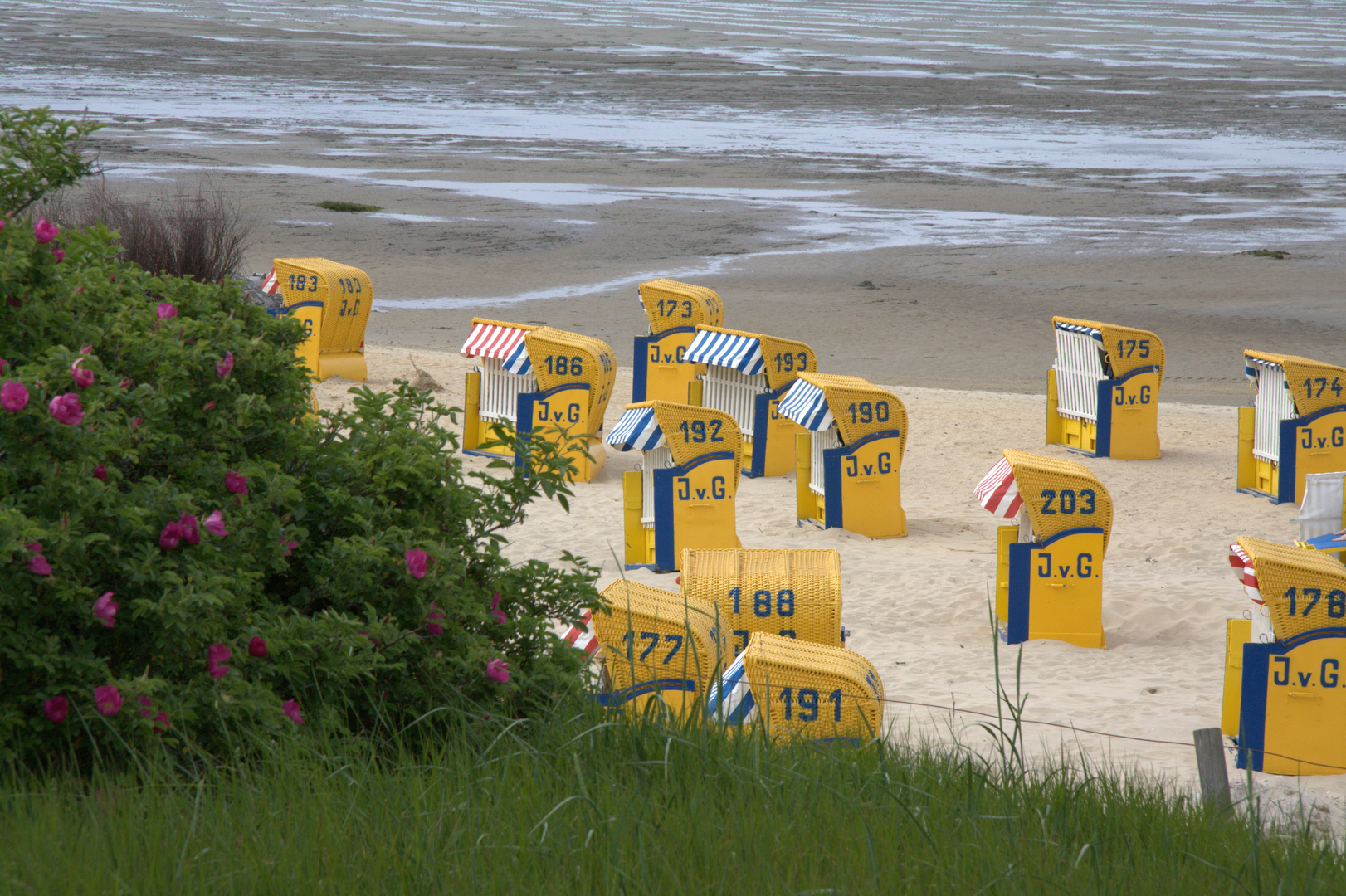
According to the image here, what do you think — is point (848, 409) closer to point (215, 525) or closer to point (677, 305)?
point (677, 305)

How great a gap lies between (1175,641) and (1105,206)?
72.5 ft

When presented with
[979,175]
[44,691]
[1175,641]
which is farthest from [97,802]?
[979,175]

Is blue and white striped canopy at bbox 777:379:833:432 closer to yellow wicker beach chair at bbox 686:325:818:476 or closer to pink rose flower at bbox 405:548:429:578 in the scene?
yellow wicker beach chair at bbox 686:325:818:476

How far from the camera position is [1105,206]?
2677 cm

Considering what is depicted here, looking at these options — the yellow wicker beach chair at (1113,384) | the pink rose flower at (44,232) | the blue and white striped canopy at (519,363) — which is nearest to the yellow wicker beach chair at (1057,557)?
the yellow wicker beach chair at (1113,384)

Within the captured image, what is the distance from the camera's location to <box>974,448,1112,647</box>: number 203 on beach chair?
6.52 meters

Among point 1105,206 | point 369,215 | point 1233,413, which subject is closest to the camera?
point 1233,413

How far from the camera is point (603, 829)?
2412 millimetres

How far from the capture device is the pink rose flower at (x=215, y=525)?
2539 mm

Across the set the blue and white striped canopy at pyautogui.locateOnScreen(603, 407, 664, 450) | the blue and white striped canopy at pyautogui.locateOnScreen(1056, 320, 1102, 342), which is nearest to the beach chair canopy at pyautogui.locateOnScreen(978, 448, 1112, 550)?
the blue and white striped canopy at pyautogui.locateOnScreen(603, 407, 664, 450)

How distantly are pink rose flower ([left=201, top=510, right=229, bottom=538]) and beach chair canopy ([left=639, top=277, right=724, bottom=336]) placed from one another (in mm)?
8943

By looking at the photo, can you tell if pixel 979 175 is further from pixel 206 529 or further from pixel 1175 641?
pixel 206 529

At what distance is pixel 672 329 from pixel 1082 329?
370 cm

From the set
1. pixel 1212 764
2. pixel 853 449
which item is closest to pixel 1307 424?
pixel 853 449
